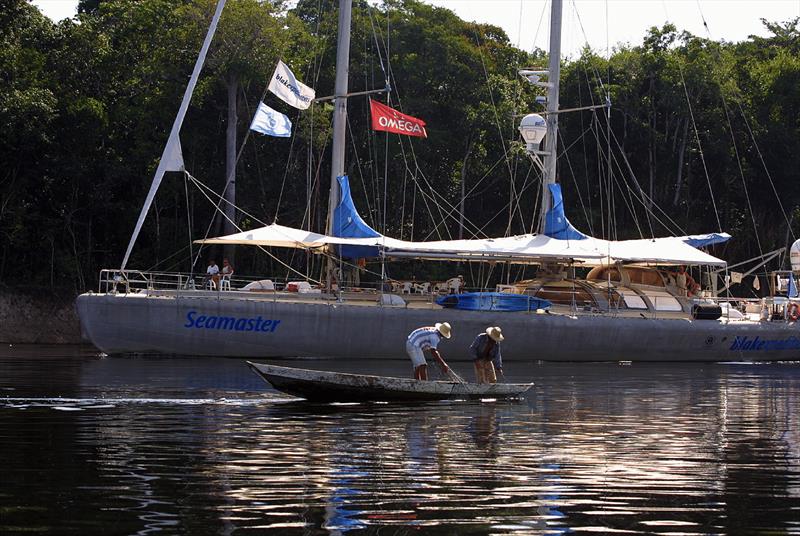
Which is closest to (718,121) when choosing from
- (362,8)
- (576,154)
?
(576,154)

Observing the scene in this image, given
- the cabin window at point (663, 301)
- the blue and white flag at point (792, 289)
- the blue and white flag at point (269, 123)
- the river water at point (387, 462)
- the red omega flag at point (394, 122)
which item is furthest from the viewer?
the blue and white flag at point (792, 289)

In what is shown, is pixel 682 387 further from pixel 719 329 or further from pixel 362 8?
pixel 362 8

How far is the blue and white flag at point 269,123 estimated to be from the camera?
44656 mm

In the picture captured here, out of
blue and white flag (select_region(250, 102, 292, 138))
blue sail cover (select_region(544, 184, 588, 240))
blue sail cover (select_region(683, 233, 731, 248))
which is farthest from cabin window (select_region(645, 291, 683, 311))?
blue and white flag (select_region(250, 102, 292, 138))

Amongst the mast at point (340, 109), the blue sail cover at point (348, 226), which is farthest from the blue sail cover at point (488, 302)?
the mast at point (340, 109)

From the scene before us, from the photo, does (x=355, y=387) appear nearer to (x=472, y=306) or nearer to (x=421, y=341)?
(x=421, y=341)

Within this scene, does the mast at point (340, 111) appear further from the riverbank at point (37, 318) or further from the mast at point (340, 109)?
the riverbank at point (37, 318)

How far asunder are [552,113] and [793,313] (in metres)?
12.1

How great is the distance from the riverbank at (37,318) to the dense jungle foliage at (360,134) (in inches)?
60.4

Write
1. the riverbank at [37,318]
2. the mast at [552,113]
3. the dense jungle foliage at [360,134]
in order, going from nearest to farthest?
the mast at [552,113] < the riverbank at [37,318] < the dense jungle foliage at [360,134]

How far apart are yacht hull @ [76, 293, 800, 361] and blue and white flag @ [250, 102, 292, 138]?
232 inches

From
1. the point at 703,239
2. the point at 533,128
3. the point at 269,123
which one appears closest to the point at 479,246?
the point at 533,128

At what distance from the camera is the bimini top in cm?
4544

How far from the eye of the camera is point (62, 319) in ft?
189
